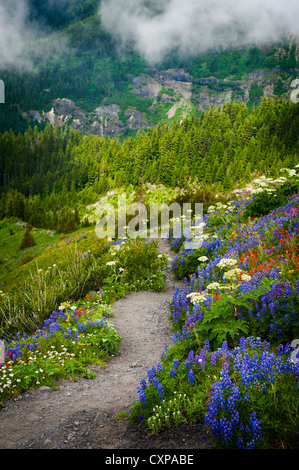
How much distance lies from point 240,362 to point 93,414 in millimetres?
2331

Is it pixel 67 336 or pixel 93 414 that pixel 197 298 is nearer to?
pixel 93 414

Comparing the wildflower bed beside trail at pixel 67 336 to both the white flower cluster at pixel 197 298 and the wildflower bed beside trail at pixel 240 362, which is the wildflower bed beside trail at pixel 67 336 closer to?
the wildflower bed beside trail at pixel 240 362

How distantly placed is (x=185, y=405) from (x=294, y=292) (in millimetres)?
2532

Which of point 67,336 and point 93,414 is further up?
point 67,336

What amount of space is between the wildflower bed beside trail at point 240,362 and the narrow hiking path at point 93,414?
0.22 meters

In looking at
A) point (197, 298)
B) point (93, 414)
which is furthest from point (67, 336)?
point (197, 298)

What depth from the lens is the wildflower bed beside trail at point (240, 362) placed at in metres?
2.94

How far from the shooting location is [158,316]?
27.6ft

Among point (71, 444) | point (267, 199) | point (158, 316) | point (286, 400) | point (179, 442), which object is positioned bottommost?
point (158, 316)

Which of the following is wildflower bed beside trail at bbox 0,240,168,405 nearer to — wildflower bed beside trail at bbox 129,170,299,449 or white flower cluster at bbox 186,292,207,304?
wildflower bed beside trail at bbox 129,170,299,449

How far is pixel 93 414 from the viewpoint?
14.0 ft

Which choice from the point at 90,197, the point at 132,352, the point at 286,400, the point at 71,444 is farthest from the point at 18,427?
the point at 90,197

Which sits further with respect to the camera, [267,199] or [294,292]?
[267,199]
